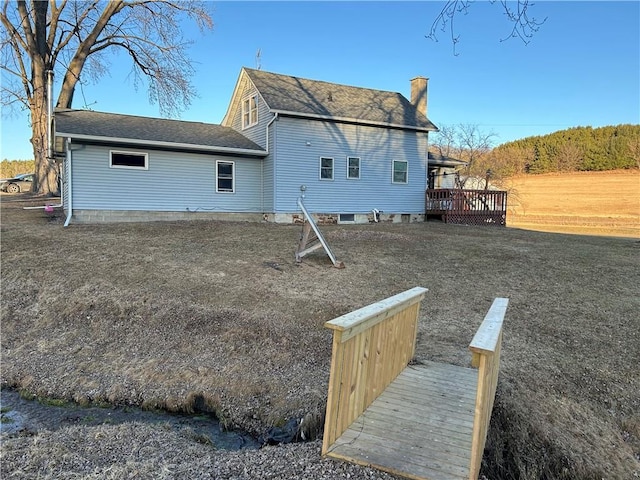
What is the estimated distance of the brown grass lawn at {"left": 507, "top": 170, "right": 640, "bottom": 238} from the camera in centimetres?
2448

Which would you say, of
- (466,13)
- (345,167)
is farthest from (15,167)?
(466,13)

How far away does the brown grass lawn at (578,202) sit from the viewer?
24484 millimetres

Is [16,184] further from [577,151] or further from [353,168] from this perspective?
[577,151]

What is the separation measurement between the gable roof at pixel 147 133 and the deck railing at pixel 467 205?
7744 millimetres

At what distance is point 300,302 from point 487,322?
4025 mm

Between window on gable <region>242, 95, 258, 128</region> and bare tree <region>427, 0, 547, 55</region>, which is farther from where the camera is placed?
window on gable <region>242, 95, 258, 128</region>

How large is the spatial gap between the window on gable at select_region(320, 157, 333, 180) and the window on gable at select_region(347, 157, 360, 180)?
31.4 inches

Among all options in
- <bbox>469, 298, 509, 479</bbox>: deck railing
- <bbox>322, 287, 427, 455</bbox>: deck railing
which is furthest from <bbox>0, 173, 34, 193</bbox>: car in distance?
<bbox>469, 298, 509, 479</bbox>: deck railing

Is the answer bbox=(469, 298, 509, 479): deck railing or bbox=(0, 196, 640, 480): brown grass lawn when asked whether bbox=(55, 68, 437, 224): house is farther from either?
bbox=(469, 298, 509, 479): deck railing

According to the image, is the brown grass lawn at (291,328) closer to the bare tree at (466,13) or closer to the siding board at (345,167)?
the bare tree at (466,13)

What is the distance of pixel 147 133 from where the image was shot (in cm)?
1462

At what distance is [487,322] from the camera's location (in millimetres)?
3246

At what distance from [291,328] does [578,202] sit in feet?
118

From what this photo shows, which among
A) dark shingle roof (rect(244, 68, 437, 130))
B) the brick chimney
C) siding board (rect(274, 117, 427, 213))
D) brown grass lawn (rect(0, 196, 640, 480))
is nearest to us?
brown grass lawn (rect(0, 196, 640, 480))
